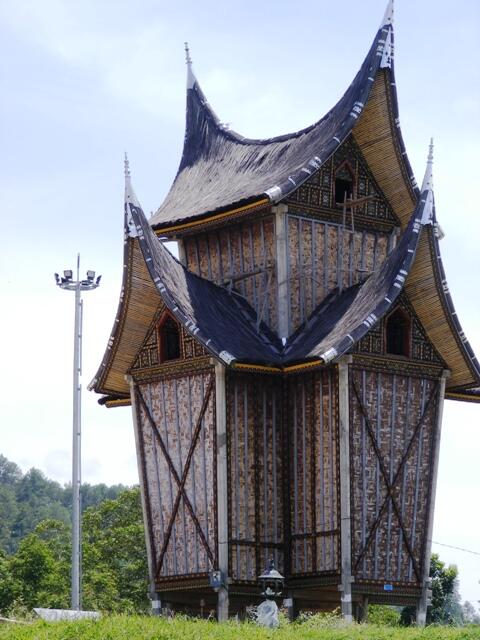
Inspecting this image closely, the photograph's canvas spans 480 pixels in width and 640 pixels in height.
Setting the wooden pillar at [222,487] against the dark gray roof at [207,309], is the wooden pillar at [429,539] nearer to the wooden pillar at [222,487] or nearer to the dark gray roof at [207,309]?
the dark gray roof at [207,309]

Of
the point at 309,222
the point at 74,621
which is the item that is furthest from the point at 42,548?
the point at 74,621

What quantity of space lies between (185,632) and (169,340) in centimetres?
971

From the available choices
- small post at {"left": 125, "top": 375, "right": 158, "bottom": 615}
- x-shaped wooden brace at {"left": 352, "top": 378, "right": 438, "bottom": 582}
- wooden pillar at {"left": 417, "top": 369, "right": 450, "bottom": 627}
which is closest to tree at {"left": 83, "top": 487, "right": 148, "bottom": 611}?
small post at {"left": 125, "top": 375, "right": 158, "bottom": 615}

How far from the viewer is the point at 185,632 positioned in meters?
23.6

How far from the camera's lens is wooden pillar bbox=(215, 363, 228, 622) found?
30125 mm

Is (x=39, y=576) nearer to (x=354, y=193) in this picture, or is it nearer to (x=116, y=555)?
(x=116, y=555)

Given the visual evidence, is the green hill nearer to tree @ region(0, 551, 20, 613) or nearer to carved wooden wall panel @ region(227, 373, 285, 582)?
tree @ region(0, 551, 20, 613)

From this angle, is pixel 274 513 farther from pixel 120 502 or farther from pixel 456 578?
pixel 120 502

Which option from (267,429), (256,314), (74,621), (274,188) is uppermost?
(274,188)

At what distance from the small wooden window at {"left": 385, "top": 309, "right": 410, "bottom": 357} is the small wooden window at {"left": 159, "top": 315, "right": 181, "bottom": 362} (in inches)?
164

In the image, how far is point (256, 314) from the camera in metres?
32.9

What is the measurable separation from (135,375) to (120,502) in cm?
2044

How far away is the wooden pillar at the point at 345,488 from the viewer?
2986cm

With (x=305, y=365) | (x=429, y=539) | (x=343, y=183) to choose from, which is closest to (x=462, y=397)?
(x=429, y=539)
